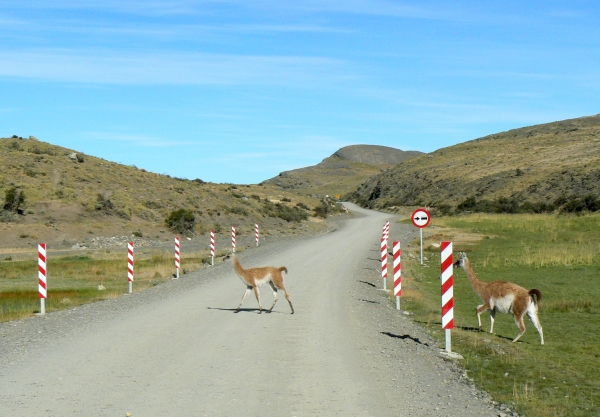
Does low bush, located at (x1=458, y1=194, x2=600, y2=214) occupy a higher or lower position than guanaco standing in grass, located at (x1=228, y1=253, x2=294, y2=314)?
higher

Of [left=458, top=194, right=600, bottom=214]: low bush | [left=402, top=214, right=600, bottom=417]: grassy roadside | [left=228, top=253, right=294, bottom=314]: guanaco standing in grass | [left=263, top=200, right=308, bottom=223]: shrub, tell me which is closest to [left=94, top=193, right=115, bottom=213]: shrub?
[left=263, top=200, right=308, bottom=223]: shrub

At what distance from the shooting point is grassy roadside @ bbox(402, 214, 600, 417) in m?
8.80

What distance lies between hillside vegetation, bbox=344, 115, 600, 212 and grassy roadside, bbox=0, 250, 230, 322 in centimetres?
4211

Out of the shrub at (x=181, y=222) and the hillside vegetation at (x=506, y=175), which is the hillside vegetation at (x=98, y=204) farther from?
the hillside vegetation at (x=506, y=175)

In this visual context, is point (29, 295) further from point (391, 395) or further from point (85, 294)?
point (391, 395)

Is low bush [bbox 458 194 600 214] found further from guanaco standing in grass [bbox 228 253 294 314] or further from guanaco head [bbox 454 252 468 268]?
guanaco standing in grass [bbox 228 253 294 314]

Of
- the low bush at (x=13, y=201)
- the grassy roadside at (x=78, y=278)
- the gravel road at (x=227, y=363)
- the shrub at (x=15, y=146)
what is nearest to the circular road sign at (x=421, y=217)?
the grassy roadside at (x=78, y=278)

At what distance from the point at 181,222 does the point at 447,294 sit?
42.6 metres

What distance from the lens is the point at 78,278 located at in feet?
87.1

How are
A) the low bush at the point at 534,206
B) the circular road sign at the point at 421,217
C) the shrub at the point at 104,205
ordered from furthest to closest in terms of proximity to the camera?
1. the low bush at the point at 534,206
2. the shrub at the point at 104,205
3. the circular road sign at the point at 421,217

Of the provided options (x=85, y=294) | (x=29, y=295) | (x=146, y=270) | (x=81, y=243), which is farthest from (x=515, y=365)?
(x=81, y=243)

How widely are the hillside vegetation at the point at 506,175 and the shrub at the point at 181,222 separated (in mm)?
33906

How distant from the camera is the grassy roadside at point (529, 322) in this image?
8797 millimetres

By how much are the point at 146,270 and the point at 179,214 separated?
1017 inches
